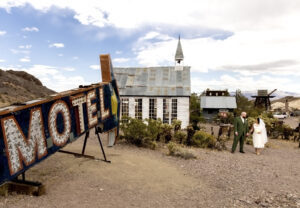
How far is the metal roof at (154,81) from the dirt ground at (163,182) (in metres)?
8.83

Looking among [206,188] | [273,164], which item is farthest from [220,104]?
[206,188]

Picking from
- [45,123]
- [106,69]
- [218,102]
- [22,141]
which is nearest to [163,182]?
[45,123]

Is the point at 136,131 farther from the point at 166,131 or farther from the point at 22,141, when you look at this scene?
the point at 22,141

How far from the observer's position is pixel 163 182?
647 centimetres

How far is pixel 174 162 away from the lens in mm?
8984

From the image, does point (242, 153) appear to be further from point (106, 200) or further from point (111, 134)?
point (106, 200)

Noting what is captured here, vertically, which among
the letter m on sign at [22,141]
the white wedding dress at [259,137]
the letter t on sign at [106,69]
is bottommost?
the white wedding dress at [259,137]

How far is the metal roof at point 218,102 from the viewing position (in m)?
27.8

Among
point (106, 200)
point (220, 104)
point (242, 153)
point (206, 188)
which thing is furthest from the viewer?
point (220, 104)

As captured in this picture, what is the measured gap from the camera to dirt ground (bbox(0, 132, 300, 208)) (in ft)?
16.8

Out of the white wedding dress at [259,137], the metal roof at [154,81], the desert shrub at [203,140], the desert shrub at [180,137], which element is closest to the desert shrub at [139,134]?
the desert shrub at [180,137]

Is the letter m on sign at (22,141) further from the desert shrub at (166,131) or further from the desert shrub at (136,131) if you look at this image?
the desert shrub at (166,131)

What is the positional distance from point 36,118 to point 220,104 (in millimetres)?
25772

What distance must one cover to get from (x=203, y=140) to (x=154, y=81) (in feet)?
27.2
